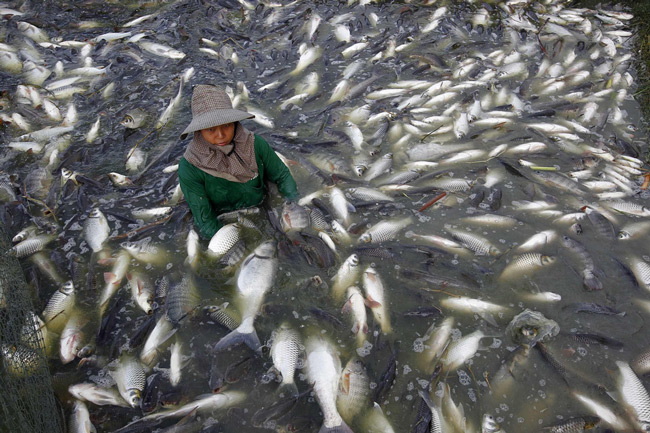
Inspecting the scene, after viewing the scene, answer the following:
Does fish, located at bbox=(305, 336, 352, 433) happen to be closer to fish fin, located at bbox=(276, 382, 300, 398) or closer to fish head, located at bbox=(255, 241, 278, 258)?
fish fin, located at bbox=(276, 382, 300, 398)

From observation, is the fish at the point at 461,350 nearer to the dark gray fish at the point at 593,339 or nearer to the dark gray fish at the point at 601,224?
the dark gray fish at the point at 593,339

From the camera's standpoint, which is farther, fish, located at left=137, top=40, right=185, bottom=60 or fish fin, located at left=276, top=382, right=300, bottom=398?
fish, located at left=137, top=40, right=185, bottom=60

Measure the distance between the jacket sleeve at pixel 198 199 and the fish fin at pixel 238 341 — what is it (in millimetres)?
1163

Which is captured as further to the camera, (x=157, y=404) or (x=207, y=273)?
(x=207, y=273)

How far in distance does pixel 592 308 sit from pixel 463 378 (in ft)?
4.31

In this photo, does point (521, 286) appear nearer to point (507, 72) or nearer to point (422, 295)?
point (422, 295)

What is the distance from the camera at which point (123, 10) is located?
9.50m

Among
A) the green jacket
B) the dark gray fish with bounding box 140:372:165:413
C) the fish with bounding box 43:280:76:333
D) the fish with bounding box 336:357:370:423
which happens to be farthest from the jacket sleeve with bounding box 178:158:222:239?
the fish with bounding box 336:357:370:423

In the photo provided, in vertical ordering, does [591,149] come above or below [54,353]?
above

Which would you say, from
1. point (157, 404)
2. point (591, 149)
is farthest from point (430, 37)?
point (157, 404)

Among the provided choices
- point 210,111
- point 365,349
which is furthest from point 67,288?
point 365,349

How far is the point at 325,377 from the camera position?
3.27 meters

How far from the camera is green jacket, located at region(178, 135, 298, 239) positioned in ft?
13.2

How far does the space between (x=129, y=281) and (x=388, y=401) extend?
2.60m
